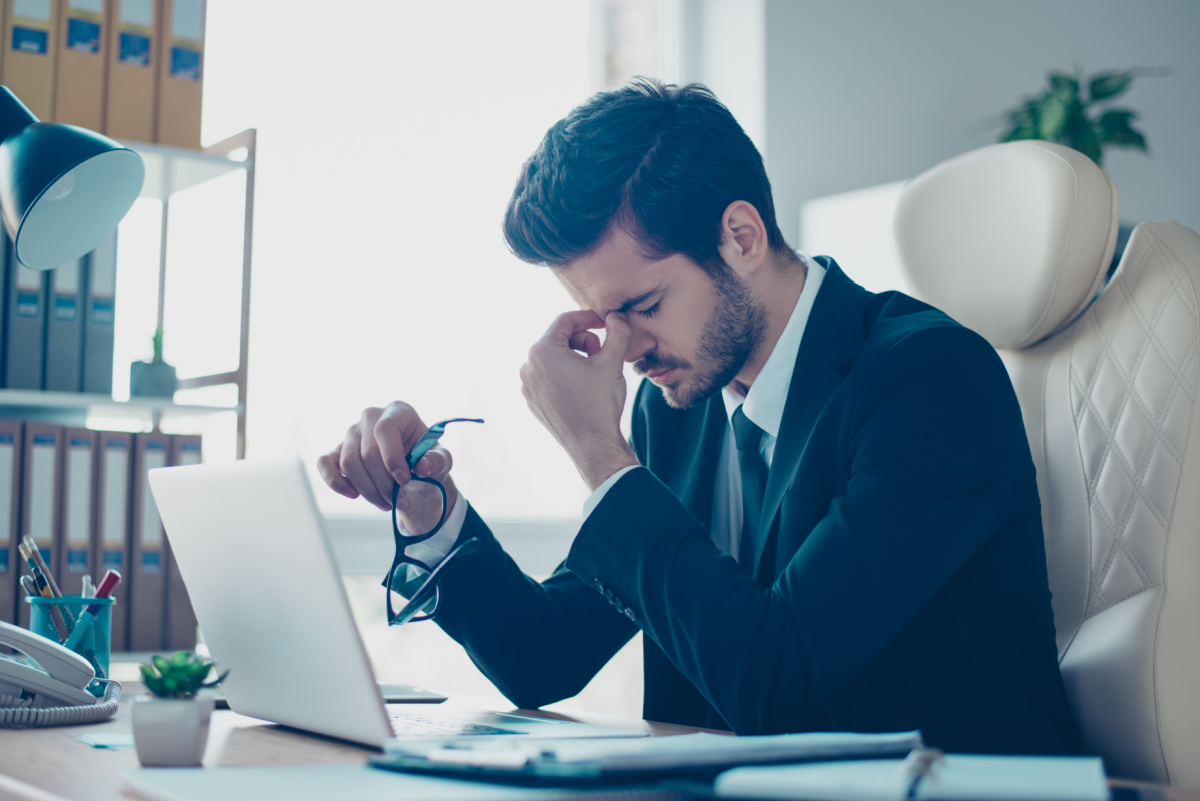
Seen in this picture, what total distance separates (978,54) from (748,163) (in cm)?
208

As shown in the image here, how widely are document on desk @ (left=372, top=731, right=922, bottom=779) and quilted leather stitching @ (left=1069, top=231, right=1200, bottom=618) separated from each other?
0.59 m

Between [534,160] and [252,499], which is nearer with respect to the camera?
[252,499]

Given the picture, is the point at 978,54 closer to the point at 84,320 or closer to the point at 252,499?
the point at 84,320

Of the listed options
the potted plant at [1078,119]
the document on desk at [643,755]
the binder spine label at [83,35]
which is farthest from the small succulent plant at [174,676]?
the potted plant at [1078,119]

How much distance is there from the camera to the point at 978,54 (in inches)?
122

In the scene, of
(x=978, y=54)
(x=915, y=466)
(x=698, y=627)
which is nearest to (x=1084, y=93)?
(x=978, y=54)

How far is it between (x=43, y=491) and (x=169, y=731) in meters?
1.24

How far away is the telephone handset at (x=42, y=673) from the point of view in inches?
38.5

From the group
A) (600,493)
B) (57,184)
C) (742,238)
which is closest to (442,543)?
(600,493)

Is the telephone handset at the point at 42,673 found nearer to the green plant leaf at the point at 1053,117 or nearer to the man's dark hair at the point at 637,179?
the man's dark hair at the point at 637,179

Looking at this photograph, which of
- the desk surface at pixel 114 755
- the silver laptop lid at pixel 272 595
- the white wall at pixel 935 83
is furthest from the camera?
the white wall at pixel 935 83

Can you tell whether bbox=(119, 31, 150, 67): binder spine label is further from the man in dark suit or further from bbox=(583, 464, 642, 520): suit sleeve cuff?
bbox=(583, 464, 642, 520): suit sleeve cuff

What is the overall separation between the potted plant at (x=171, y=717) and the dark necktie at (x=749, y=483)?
671 mm

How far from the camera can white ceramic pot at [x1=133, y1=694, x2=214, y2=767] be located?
736 millimetres
